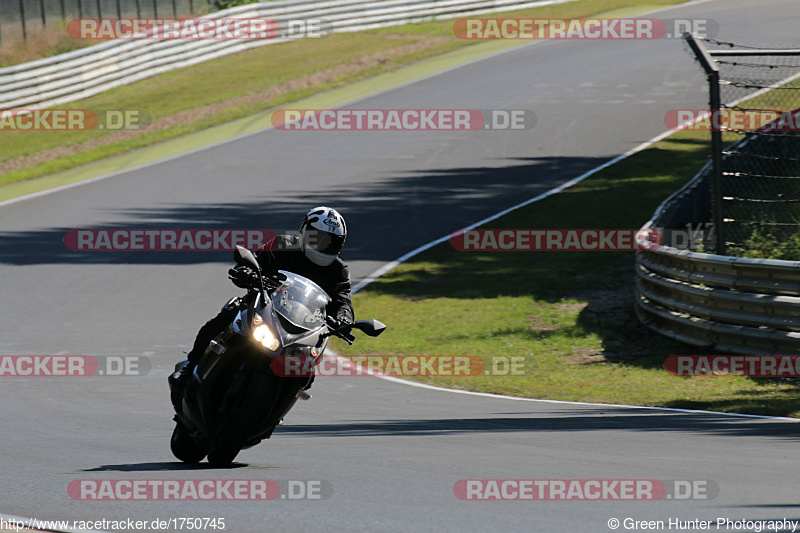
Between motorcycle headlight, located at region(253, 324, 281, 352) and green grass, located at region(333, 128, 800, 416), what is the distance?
18.9ft

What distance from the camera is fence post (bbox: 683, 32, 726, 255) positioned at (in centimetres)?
1288

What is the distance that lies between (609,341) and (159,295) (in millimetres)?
6633

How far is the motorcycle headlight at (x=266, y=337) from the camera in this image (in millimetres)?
6590

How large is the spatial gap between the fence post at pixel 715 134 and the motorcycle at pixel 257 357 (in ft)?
24.6

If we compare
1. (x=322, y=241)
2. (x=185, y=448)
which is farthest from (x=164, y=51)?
(x=322, y=241)

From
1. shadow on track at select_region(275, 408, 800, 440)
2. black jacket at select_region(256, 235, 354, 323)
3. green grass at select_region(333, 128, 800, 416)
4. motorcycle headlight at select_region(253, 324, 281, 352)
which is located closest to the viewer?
motorcycle headlight at select_region(253, 324, 281, 352)

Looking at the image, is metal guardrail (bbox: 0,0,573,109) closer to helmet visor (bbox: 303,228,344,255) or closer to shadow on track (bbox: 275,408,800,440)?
shadow on track (bbox: 275,408,800,440)

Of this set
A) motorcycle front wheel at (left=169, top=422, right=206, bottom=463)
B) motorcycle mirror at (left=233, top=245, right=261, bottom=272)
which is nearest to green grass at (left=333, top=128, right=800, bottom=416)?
motorcycle front wheel at (left=169, top=422, right=206, bottom=463)

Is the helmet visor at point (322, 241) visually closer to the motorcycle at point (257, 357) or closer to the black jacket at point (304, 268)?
the black jacket at point (304, 268)

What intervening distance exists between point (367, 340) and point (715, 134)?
17.4ft

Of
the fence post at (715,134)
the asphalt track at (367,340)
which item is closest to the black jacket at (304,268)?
the asphalt track at (367,340)

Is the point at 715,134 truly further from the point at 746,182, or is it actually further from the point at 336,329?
the point at 336,329

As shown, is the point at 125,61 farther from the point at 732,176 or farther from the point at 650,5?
the point at 732,176

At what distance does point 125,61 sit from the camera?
32.4 meters
